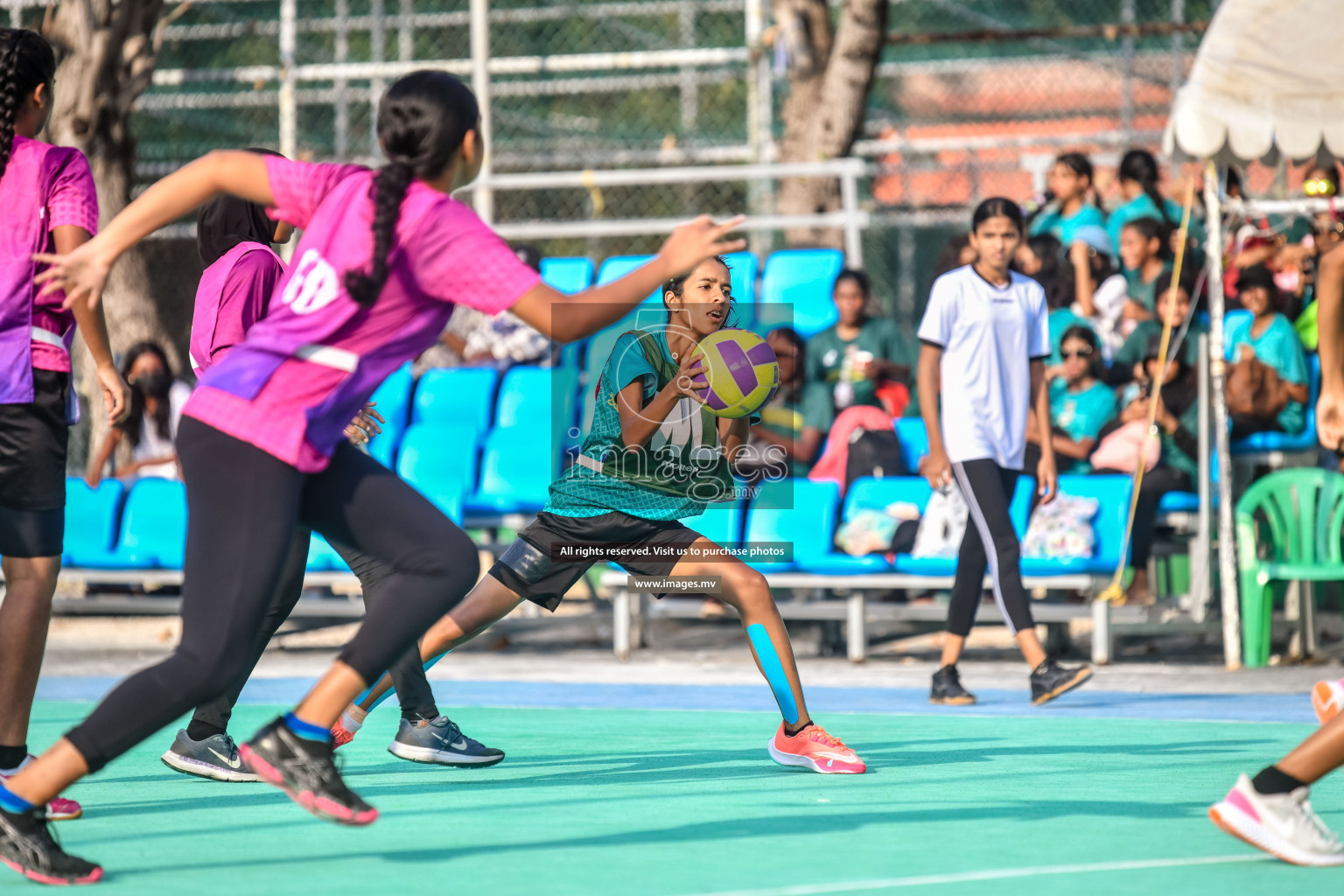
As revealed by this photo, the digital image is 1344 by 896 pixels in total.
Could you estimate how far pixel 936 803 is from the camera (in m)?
5.33

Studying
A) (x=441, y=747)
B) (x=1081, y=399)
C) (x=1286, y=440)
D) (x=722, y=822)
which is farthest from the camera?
(x=1081, y=399)

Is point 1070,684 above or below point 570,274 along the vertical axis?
below

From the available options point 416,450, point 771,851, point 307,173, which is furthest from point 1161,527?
point 307,173

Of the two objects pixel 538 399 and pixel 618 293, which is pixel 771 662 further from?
pixel 538 399

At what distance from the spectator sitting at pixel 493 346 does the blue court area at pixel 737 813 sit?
471cm

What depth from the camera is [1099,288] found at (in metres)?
11.6

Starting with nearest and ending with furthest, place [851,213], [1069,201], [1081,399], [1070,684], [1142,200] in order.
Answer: [1070,684] → [1081,399] → [1142,200] → [1069,201] → [851,213]

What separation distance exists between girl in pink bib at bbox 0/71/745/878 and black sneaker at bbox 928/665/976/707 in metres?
4.32

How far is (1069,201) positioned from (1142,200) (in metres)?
0.54

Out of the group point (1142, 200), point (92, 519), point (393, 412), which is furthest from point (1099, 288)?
point (92, 519)

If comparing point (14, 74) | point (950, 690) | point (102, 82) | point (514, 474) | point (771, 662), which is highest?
point (102, 82)

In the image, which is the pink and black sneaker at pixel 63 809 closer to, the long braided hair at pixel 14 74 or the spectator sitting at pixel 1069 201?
the long braided hair at pixel 14 74

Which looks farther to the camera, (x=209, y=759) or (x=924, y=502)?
(x=924, y=502)

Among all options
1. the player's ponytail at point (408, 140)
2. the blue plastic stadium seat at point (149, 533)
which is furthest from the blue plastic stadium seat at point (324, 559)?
the player's ponytail at point (408, 140)
